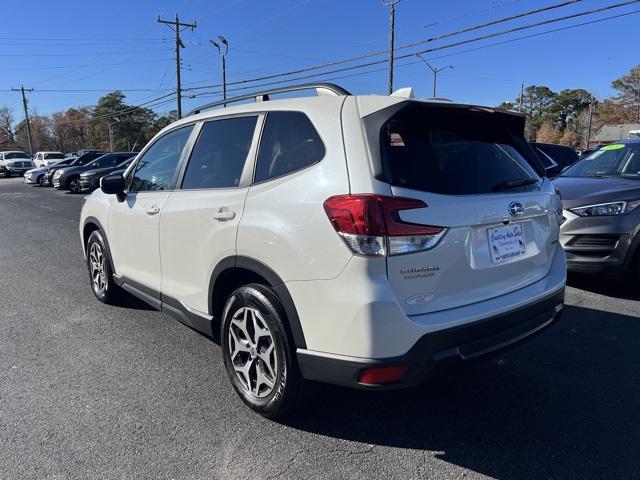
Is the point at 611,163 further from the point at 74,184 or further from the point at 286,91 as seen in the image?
the point at 74,184

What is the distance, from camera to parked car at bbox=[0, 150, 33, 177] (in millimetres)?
39875

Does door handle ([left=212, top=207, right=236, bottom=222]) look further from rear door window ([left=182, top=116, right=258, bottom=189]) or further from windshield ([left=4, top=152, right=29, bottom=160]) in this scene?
windshield ([left=4, top=152, right=29, bottom=160])

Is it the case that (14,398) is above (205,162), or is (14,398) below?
below

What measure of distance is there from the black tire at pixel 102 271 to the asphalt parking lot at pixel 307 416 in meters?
0.61

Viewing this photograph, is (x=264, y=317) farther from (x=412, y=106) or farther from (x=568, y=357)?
(x=568, y=357)

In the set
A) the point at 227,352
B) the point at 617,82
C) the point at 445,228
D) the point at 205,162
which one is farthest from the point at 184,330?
the point at 617,82

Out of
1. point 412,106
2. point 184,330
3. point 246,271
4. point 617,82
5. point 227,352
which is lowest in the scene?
point 184,330

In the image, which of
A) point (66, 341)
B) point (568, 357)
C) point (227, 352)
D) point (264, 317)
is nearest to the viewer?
point (264, 317)

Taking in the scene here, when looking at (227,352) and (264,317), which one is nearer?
(264,317)

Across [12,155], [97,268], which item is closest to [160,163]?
[97,268]

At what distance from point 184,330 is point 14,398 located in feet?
4.87

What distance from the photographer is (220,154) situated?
3.37 metres

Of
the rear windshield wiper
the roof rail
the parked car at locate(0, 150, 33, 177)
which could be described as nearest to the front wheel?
the roof rail

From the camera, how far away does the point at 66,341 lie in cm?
425
